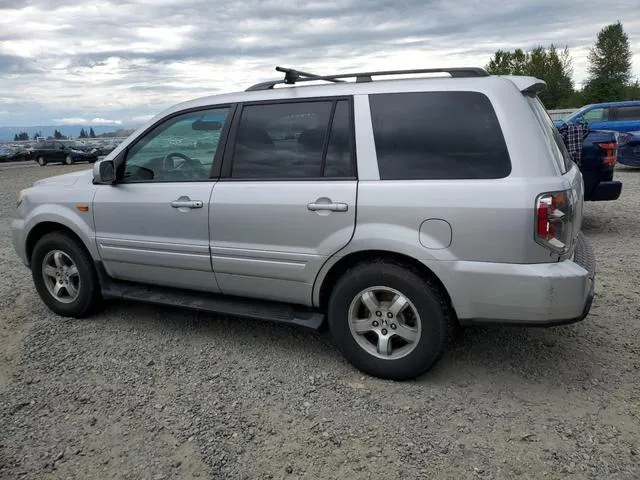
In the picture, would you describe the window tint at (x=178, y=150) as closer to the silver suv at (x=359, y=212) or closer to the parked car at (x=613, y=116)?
the silver suv at (x=359, y=212)

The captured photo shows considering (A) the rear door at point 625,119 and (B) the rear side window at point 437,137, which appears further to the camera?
(A) the rear door at point 625,119

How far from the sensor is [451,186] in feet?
10.5

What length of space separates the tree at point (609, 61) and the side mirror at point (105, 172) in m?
75.0

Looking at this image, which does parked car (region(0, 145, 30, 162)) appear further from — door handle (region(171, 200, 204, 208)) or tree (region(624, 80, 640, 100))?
tree (region(624, 80, 640, 100))

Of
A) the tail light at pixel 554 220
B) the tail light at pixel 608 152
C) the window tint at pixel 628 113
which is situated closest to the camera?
the tail light at pixel 554 220

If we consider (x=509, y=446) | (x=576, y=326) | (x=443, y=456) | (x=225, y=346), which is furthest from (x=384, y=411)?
(x=576, y=326)

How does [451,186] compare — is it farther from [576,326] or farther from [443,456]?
[576,326]

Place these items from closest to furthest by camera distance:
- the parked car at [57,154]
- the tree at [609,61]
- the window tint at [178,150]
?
the window tint at [178,150]
the parked car at [57,154]
the tree at [609,61]

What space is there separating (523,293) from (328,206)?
3.98 feet

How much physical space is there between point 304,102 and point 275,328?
1.79 m

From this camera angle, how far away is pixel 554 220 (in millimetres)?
3039

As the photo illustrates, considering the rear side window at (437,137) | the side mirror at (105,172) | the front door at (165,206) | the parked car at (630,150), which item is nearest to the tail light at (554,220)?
the rear side window at (437,137)

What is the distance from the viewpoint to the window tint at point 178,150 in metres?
4.09

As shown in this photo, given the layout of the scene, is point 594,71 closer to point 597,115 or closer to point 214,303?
point 597,115
